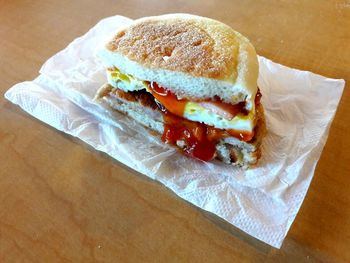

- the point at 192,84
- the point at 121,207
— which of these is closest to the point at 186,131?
the point at 192,84

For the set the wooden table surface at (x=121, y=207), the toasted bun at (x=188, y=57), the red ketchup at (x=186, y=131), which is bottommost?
the wooden table surface at (x=121, y=207)

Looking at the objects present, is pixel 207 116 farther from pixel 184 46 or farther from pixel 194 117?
pixel 184 46

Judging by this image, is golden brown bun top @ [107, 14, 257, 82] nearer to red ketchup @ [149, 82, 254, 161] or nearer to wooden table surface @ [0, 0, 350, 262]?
red ketchup @ [149, 82, 254, 161]

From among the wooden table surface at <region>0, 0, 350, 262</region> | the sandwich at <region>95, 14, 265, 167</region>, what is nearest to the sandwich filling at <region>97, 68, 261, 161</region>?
the sandwich at <region>95, 14, 265, 167</region>

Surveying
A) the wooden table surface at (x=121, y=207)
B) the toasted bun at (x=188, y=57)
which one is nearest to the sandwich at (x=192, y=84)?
the toasted bun at (x=188, y=57)

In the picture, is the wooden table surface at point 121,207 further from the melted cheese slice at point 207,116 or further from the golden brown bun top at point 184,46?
the golden brown bun top at point 184,46
